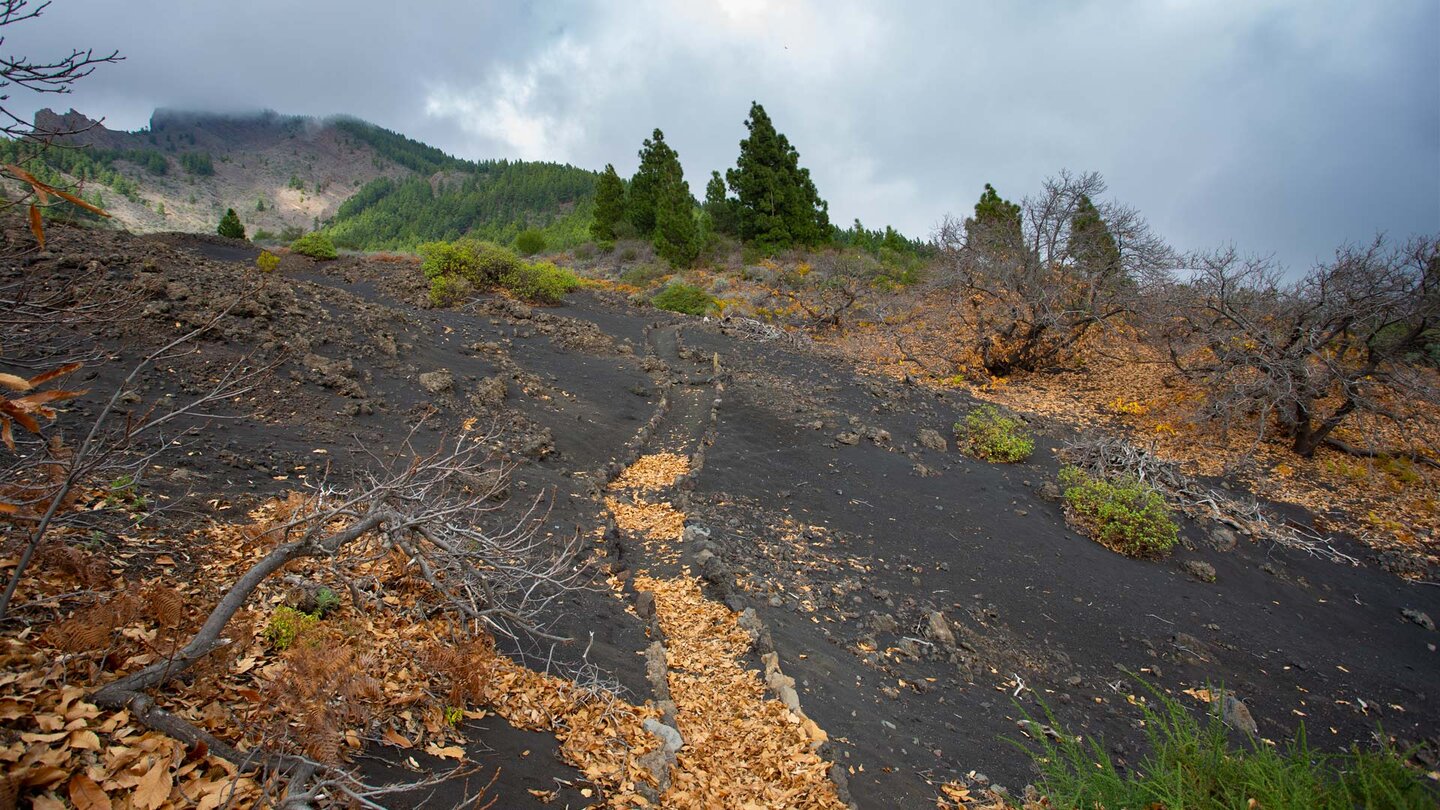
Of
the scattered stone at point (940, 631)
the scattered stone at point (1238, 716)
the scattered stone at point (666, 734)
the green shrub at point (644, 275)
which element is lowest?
the scattered stone at point (666, 734)

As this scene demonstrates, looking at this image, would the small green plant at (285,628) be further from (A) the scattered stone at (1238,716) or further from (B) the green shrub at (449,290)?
(B) the green shrub at (449,290)

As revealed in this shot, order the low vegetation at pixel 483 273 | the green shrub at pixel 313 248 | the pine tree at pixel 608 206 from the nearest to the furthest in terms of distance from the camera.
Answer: the low vegetation at pixel 483 273
the green shrub at pixel 313 248
the pine tree at pixel 608 206

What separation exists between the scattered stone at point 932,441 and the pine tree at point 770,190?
21536 millimetres

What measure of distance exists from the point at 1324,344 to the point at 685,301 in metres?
16.4

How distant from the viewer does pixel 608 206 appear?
3672 centimetres

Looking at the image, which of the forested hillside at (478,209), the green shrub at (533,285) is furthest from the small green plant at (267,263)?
the forested hillside at (478,209)

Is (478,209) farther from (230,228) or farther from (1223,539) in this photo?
(1223,539)

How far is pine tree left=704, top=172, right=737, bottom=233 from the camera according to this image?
110ft

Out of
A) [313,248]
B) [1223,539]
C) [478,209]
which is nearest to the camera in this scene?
[1223,539]

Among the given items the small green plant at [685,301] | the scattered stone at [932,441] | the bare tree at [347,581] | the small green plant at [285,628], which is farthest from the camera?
the small green plant at [685,301]

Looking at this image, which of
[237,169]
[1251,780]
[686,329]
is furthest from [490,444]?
[237,169]

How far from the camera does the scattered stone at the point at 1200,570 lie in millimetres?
6426

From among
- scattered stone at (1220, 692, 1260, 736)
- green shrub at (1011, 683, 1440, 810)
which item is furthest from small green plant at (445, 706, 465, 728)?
scattered stone at (1220, 692, 1260, 736)

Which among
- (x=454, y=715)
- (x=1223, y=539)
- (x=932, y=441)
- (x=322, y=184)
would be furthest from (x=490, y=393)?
(x=322, y=184)
